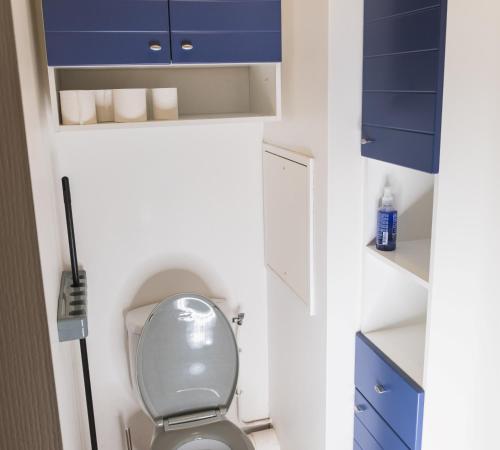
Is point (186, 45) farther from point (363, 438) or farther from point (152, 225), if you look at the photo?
point (363, 438)

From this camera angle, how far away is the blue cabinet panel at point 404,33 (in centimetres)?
126

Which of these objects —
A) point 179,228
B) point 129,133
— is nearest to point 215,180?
point 179,228

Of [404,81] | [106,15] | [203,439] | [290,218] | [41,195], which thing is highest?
[106,15]

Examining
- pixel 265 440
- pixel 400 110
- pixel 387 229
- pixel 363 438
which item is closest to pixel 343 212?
pixel 387 229

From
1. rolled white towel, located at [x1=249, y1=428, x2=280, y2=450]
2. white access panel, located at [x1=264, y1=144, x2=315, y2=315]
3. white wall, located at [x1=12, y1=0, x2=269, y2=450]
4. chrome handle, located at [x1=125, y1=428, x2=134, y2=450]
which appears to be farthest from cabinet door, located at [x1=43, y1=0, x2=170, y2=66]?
rolled white towel, located at [x1=249, y1=428, x2=280, y2=450]

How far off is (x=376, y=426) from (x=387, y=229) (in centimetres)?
63

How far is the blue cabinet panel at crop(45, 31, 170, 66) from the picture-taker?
64.0 inches

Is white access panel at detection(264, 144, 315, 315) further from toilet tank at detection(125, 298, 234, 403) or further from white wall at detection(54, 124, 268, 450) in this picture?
toilet tank at detection(125, 298, 234, 403)

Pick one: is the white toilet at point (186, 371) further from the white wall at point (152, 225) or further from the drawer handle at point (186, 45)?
the drawer handle at point (186, 45)

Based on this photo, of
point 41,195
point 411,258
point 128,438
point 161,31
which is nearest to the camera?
point 41,195

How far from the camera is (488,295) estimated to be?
1.37 m

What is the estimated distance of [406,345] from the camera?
169 cm

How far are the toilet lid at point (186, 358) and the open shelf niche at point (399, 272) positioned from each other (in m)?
0.56

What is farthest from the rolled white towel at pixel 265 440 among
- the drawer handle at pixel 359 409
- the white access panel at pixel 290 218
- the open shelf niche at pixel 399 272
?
the open shelf niche at pixel 399 272
